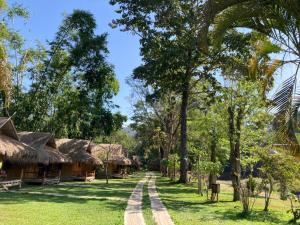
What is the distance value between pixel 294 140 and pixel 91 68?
108ft

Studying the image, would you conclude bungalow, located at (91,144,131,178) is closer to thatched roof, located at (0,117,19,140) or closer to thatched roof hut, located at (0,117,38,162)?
thatched roof hut, located at (0,117,38,162)

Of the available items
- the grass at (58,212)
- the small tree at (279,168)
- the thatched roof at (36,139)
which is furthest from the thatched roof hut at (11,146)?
the small tree at (279,168)

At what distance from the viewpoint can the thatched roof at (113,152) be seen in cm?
4464

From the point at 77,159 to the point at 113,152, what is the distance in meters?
12.2

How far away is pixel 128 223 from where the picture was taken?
12250mm

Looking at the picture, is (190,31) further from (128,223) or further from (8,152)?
(128,223)

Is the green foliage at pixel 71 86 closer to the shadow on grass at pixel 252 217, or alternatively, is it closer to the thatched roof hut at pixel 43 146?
the thatched roof hut at pixel 43 146

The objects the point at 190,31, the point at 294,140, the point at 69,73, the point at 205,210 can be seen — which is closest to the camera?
the point at 294,140

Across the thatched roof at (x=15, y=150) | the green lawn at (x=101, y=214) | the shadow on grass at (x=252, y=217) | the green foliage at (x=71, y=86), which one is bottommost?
the shadow on grass at (x=252, y=217)

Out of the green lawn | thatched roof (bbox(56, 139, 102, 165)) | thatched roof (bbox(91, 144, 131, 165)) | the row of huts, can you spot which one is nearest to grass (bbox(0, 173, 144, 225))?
the green lawn

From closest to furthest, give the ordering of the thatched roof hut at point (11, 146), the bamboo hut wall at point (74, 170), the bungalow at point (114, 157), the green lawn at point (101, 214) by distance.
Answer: the green lawn at point (101, 214)
the thatched roof hut at point (11, 146)
the bamboo hut wall at point (74, 170)
the bungalow at point (114, 157)

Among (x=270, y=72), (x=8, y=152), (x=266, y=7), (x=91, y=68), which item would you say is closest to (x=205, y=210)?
(x=270, y=72)

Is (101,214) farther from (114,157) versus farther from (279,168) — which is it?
(114,157)

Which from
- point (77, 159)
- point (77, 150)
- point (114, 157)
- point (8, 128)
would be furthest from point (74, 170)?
point (8, 128)
